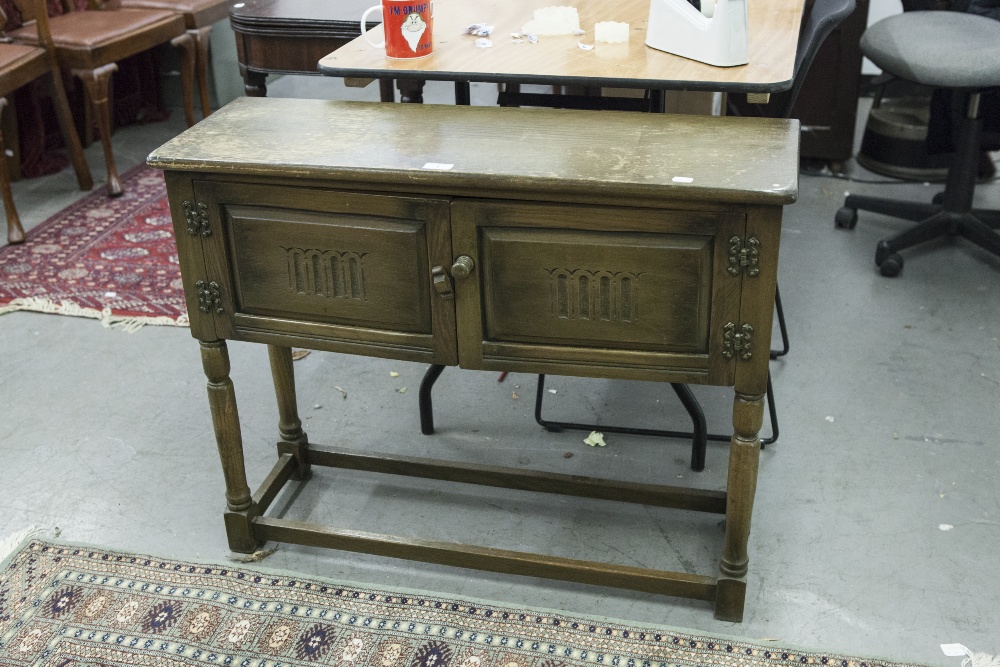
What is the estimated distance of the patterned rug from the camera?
1.82 metres

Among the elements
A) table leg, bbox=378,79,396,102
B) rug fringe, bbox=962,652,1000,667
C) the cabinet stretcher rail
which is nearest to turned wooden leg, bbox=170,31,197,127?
table leg, bbox=378,79,396,102

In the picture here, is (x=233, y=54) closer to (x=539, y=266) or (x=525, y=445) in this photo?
(x=525, y=445)

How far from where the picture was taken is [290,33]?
2908 millimetres

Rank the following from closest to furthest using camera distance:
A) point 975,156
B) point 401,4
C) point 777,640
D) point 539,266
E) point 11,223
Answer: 1. point 539,266
2. point 777,640
3. point 401,4
4. point 975,156
5. point 11,223

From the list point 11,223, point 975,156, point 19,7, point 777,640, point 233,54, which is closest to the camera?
point 777,640

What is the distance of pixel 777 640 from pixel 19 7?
3529 millimetres

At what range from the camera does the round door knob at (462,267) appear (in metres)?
1.66

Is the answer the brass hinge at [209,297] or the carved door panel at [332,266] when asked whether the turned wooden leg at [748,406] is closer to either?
the carved door panel at [332,266]

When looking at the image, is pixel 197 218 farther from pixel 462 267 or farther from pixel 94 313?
pixel 94 313

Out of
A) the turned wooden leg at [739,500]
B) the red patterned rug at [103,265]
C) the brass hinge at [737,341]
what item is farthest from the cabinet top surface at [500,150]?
the red patterned rug at [103,265]

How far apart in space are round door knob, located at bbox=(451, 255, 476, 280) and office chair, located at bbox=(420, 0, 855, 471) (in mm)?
694

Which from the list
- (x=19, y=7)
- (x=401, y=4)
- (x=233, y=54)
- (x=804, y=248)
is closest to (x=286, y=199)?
(x=401, y=4)

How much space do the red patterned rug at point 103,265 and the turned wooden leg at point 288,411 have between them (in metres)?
0.90

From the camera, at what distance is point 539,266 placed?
1.66 meters
